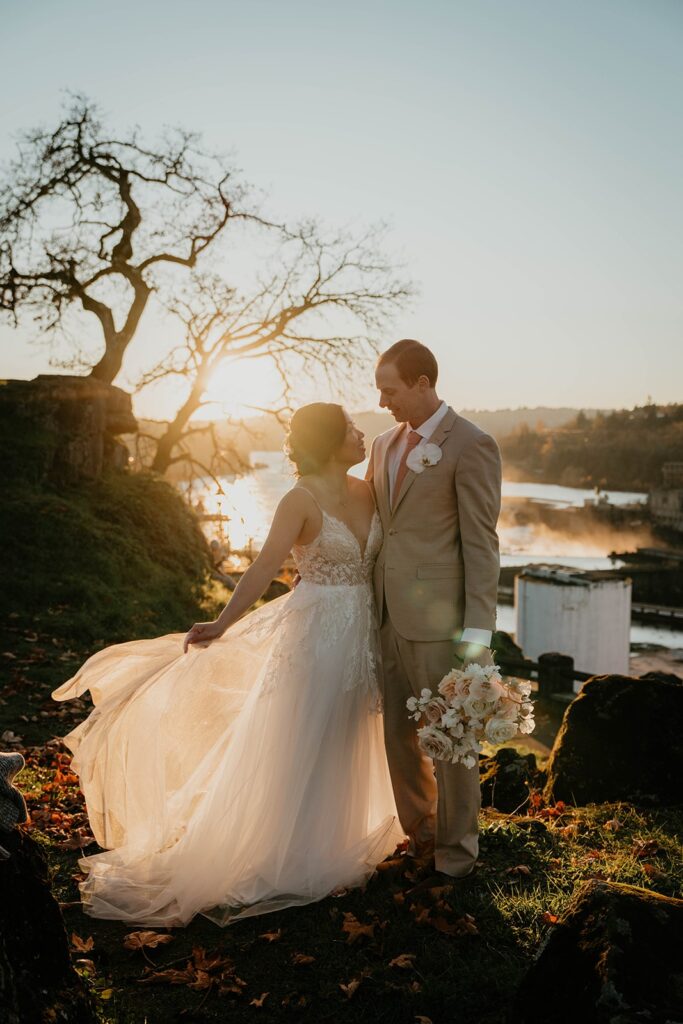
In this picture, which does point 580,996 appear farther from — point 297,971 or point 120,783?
point 120,783

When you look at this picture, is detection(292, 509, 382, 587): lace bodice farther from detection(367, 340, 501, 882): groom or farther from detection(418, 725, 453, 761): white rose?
detection(418, 725, 453, 761): white rose

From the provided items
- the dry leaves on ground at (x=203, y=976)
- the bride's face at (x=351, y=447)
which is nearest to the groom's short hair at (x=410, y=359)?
the bride's face at (x=351, y=447)

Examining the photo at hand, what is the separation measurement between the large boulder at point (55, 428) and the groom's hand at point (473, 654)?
12215 millimetres

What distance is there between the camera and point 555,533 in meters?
120

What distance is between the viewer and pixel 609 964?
7.07 ft


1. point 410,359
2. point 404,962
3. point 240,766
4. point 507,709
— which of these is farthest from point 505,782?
point 410,359

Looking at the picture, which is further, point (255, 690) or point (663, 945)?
point (255, 690)

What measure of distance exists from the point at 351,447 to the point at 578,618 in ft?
44.9

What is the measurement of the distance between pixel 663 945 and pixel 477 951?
1.54 metres

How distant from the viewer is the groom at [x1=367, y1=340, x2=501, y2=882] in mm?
3969

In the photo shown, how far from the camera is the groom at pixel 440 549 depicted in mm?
3969

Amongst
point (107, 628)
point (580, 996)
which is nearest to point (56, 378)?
point (107, 628)

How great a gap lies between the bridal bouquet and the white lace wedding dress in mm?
920

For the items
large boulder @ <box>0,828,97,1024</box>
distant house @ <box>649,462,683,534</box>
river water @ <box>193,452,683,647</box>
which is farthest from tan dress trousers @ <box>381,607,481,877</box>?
distant house @ <box>649,462,683,534</box>
